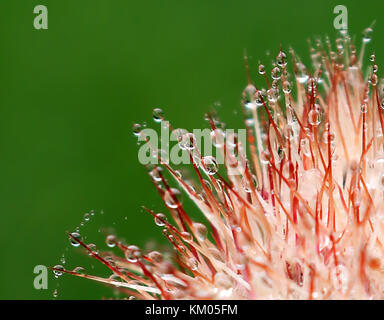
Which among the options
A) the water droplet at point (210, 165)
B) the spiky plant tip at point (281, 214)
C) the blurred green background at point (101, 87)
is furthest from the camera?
the blurred green background at point (101, 87)

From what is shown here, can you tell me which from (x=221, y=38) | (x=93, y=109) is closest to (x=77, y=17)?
(x=93, y=109)

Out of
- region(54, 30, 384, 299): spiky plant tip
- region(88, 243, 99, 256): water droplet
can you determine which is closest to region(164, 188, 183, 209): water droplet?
region(54, 30, 384, 299): spiky plant tip

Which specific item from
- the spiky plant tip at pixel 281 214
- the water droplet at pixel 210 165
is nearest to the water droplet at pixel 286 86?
the spiky plant tip at pixel 281 214

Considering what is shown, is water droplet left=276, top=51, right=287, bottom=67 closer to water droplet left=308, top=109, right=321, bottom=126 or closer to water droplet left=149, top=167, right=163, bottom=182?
water droplet left=308, top=109, right=321, bottom=126

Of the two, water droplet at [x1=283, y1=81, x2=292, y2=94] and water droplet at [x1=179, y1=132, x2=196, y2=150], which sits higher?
water droplet at [x1=283, y1=81, x2=292, y2=94]

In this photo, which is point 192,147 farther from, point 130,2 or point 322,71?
point 130,2

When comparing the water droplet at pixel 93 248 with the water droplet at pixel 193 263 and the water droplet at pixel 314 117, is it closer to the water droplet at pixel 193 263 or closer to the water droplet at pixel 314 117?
the water droplet at pixel 193 263
